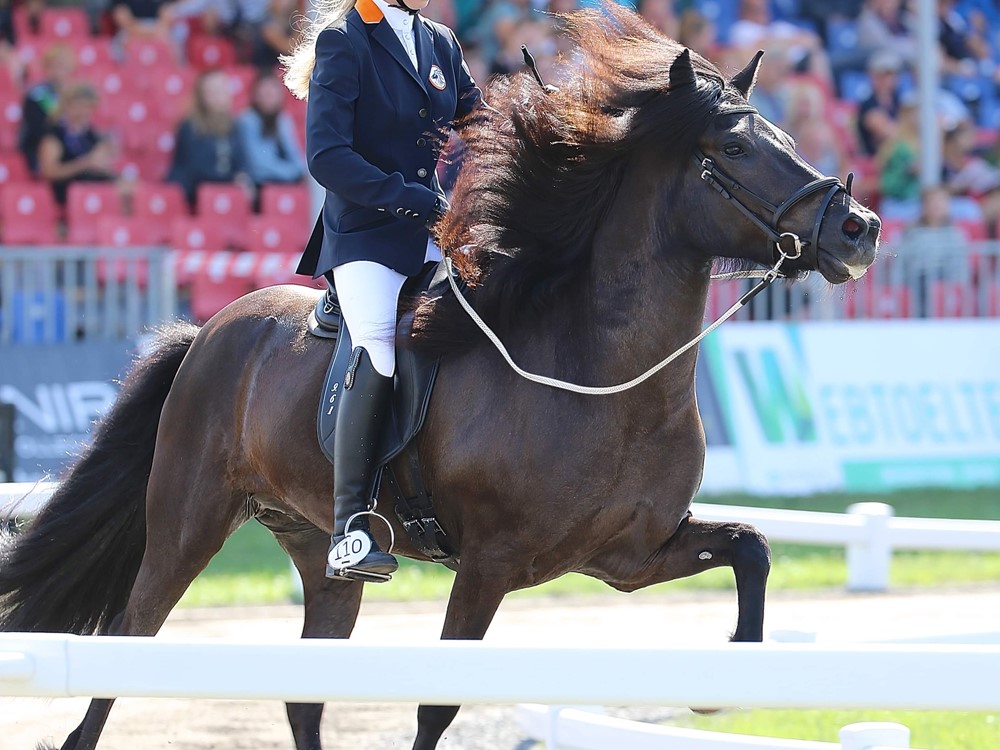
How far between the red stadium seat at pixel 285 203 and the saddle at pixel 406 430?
8330 millimetres

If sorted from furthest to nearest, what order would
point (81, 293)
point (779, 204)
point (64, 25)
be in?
point (64, 25)
point (81, 293)
point (779, 204)

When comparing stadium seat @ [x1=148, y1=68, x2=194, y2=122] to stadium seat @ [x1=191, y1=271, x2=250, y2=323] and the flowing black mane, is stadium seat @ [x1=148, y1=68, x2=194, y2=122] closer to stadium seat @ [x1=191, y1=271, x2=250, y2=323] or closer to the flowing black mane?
stadium seat @ [x1=191, y1=271, x2=250, y2=323]

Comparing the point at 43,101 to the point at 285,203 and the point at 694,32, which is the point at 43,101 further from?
the point at 694,32

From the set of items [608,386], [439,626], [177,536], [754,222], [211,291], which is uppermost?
[754,222]

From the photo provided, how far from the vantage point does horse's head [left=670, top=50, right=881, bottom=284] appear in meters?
3.85

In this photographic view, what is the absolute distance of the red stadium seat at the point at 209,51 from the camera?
1448 centimetres

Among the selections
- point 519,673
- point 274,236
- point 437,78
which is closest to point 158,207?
point 274,236

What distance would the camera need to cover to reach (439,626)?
7820 millimetres

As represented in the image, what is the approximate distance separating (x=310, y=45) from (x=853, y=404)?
8245 millimetres

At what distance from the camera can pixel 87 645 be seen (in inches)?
110

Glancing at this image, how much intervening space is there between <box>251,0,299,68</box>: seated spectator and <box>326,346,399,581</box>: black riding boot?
417 inches

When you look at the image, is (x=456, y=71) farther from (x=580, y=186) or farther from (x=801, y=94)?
(x=801, y=94)

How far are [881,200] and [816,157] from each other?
49.1 inches

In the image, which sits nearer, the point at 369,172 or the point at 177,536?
the point at 369,172
